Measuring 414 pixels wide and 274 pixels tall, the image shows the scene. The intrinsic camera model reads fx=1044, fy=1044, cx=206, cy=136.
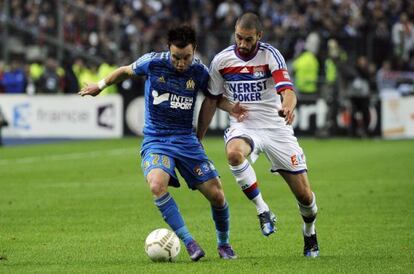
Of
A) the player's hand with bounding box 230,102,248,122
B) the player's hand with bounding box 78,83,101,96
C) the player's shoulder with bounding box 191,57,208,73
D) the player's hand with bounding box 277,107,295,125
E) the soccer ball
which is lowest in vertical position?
the soccer ball

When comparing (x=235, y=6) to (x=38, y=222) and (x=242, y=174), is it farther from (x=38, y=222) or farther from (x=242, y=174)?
(x=242, y=174)

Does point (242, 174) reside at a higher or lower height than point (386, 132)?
higher

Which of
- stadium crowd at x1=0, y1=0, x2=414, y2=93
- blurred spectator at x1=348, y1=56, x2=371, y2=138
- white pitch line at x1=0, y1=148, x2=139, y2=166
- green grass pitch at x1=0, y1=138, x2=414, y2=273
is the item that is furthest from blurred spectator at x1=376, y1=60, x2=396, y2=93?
white pitch line at x1=0, y1=148, x2=139, y2=166

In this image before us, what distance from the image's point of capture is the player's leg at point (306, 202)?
32.0 ft

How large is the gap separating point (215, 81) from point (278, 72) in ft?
1.99

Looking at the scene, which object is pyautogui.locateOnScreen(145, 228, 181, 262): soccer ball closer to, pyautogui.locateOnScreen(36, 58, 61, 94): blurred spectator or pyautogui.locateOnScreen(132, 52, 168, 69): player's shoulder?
pyautogui.locateOnScreen(132, 52, 168, 69): player's shoulder

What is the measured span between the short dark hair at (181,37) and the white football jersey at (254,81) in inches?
27.9

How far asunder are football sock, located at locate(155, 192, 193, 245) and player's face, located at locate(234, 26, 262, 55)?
1580 mm

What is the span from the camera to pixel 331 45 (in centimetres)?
3195

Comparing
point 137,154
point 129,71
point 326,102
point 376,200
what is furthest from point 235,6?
point 129,71

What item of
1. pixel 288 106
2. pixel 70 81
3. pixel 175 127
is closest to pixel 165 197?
pixel 175 127

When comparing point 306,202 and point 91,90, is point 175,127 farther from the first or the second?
point 306,202

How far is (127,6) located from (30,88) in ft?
20.3

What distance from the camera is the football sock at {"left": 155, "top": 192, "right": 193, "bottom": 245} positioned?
9.16 metres
